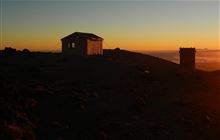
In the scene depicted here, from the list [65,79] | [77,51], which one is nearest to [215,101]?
[65,79]

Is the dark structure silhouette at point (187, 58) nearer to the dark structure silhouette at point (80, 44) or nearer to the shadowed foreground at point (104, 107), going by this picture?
the shadowed foreground at point (104, 107)

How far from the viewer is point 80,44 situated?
6397 cm

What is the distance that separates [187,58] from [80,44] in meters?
18.3

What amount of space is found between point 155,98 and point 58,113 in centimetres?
1007

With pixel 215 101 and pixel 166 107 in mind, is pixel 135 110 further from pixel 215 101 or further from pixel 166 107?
pixel 215 101

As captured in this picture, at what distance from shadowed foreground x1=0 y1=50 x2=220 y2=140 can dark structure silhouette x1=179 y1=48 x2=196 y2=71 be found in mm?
10494

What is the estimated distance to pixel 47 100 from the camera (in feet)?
102

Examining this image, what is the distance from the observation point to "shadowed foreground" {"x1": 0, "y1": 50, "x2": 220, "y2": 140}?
26562 millimetres

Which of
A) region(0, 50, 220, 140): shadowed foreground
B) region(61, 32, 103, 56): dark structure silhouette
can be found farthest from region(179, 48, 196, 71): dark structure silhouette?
region(61, 32, 103, 56): dark structure silhouette

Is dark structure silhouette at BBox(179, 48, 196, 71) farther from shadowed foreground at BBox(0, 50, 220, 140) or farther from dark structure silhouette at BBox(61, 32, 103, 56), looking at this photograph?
dark structure silhouette at BBox(61, 32, 103, 56)

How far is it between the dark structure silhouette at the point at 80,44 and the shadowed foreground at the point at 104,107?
19393 mm

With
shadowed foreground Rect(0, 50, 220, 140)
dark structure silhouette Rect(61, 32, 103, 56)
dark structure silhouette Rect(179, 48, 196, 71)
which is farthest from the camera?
dark structure silhouette Rect(61, 32, 103, 56)

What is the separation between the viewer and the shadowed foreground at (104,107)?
26.6 m

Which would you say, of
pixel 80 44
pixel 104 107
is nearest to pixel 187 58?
pixel 80 44
